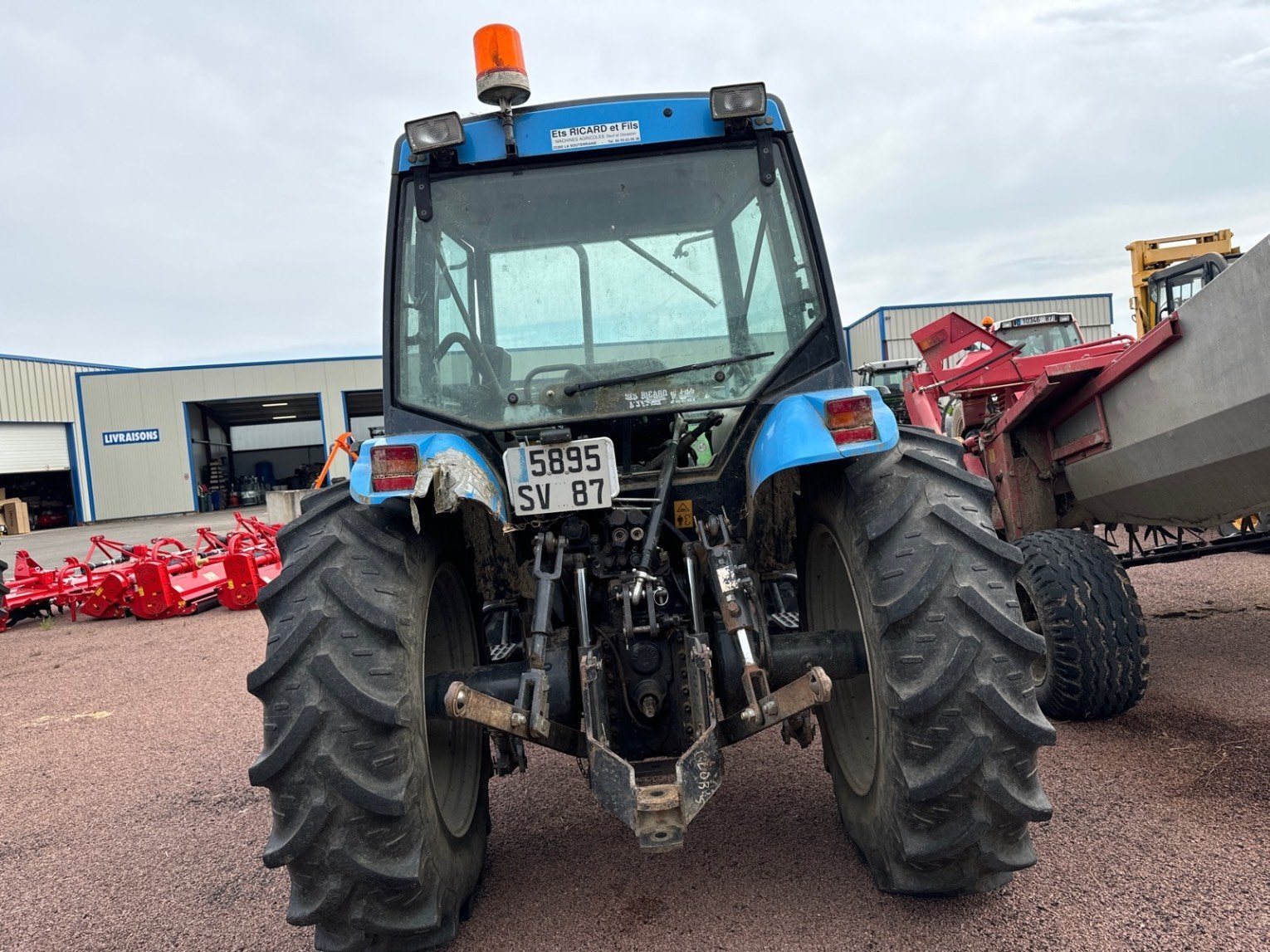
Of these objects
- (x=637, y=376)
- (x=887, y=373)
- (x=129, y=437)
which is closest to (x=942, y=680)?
(x=637, y=376)

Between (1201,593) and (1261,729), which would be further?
(1201,593)

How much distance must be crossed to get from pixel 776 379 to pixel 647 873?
5.20 ft

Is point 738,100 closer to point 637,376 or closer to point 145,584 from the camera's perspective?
point 637,376

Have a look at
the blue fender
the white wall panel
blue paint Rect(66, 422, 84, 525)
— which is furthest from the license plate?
the white wall panel

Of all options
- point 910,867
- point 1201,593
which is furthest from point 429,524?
point 1201,593

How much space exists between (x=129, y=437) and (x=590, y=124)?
31.8 metres

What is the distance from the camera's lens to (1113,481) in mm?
3902

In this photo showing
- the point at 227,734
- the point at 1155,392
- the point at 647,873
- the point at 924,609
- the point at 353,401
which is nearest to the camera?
the point at 924,609

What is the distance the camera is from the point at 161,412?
2970 centimetres

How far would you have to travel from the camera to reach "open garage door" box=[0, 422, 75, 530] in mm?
28891

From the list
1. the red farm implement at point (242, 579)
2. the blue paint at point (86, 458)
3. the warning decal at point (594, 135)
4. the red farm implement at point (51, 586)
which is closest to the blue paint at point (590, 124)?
the warning decal at point (594, 135)

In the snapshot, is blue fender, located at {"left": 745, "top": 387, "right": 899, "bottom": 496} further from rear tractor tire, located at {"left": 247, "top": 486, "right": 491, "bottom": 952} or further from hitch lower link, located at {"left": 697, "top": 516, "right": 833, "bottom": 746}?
rear tractor tire, located at {"left": 247, "top": 486, "right": 491, "bottom": 952}

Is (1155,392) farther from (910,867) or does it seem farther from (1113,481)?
(910,867)

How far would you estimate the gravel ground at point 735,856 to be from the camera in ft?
7.66
